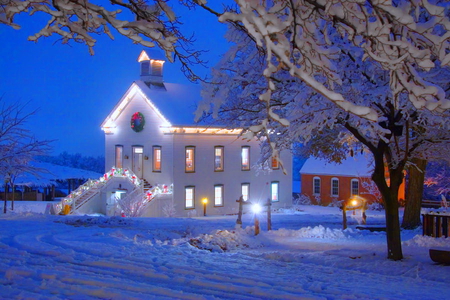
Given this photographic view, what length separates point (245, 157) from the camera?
36156mm

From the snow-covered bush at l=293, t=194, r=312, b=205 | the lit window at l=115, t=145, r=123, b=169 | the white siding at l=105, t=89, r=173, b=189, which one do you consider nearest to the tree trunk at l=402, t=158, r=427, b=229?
the white siding at l=105, t=89, r=173, b=189

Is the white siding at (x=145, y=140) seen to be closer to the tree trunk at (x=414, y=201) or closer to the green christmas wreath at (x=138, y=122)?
the green christmas wreath at (x=138, y=122)

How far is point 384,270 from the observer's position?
11.1m

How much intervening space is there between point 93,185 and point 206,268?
26.8 metres

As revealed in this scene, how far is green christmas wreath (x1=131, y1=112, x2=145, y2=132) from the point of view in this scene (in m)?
34.5

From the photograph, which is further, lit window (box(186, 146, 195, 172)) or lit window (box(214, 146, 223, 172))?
lit window (box(214, 146, 223, 172))

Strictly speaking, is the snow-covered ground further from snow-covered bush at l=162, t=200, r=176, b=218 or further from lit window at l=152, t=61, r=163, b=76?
lit window at l=152, t=61, r=163, b=76

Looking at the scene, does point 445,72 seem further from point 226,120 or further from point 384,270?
point 226,120

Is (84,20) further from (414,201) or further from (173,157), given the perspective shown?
(173,157)

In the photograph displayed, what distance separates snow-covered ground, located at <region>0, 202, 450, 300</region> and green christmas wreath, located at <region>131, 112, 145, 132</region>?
17865 millimetres

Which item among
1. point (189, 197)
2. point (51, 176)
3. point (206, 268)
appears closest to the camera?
point (206, 268)

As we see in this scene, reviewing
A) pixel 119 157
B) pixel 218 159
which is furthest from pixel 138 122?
pixel 218 159

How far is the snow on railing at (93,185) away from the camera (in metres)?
32.2

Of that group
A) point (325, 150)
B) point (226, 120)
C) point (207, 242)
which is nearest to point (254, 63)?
point (226, 120)
